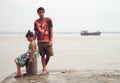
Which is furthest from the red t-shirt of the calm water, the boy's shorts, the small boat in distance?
the small boat in distance

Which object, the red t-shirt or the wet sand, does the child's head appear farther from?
the wet sand

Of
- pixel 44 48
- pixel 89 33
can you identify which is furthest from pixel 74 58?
pixel 89 33

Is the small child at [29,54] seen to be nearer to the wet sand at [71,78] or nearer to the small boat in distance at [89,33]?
the wet sand at [71,78]

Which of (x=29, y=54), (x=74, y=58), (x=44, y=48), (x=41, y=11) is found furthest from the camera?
(x=74, y=58)

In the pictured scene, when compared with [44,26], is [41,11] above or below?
above

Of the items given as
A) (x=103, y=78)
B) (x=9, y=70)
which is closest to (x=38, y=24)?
(x=103, y=78)

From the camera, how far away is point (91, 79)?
8000 mm

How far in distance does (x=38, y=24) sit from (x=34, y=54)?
31.8 inches

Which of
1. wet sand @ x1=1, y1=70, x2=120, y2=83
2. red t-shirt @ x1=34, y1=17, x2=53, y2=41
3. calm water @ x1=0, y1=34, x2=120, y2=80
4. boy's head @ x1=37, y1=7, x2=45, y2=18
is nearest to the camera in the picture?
wet sand @ x1=1, y1=70, x2=120, y2=83

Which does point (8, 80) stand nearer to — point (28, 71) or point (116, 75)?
point (28, 71)

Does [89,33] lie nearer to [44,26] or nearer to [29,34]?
[44,26]

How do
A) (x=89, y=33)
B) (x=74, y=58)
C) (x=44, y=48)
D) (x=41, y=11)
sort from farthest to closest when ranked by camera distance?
(x=89, y=33) → (x=74, y=58) → (x=44, y=48) → (x=41, y=11)

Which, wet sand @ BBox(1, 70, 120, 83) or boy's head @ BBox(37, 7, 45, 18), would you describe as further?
boy's head @ BBox(37, 7, 45, 18)

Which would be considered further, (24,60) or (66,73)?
(66,73)
